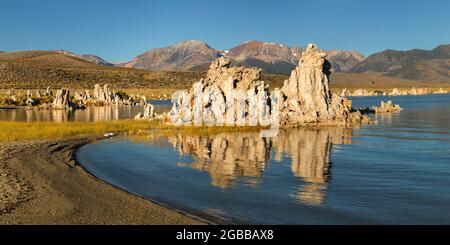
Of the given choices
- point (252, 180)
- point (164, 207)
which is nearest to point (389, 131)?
point (252, 180)

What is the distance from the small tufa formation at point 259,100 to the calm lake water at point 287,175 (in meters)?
12.1

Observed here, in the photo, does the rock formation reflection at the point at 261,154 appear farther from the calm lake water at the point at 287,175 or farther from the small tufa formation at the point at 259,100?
the small tufa formation at the point at 259,100

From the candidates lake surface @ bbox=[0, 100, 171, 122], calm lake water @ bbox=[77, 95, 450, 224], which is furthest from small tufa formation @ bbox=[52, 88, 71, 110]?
calm lake water @ bbox=[77, 95, 450, 224]

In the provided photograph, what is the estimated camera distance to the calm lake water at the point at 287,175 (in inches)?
714

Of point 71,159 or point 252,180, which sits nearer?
point 252,180

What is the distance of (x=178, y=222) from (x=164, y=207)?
2.46m

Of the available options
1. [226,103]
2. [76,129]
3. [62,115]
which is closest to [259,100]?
[226,103]

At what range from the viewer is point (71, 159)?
99.0 ft

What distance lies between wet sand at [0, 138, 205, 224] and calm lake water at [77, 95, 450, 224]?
1.49 meters

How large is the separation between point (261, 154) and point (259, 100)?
26.3m

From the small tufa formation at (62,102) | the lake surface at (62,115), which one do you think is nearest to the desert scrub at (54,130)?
the lake surface at (62,115)

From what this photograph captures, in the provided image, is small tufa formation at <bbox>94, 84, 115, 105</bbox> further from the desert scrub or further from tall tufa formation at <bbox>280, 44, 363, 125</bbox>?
the desert scrub
